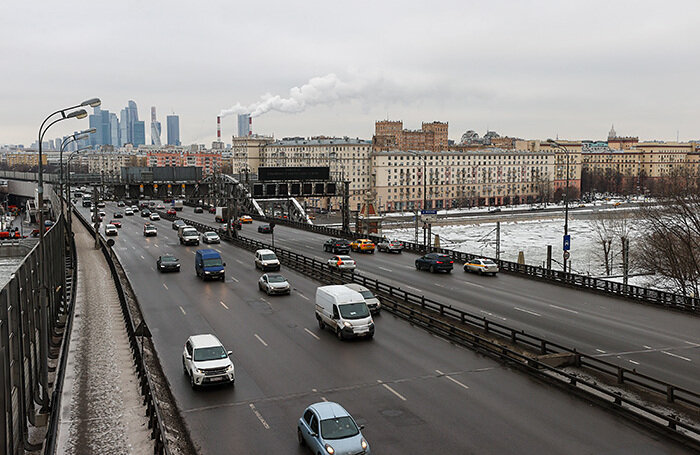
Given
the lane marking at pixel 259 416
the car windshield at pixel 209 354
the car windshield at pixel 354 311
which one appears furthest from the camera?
the car windshield at pixel 354 311

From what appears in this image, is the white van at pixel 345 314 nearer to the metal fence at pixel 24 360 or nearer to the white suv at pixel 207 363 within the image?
the white suv at pixel 207 363

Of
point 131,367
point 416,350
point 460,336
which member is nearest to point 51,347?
point 131,367

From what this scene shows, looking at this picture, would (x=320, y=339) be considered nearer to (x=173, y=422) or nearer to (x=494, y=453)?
(x=173, y=422)

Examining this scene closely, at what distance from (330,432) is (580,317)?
19.4 meters

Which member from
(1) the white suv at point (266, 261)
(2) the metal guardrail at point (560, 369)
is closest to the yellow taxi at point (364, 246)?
(1) the white suv at point (266, 261)

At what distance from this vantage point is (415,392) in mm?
18672

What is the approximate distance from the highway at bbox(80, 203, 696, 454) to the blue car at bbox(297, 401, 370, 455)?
30.4 inches

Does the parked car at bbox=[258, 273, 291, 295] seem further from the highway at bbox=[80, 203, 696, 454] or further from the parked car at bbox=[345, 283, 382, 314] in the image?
the parked car at bbox=[345, 283, 382, 314]

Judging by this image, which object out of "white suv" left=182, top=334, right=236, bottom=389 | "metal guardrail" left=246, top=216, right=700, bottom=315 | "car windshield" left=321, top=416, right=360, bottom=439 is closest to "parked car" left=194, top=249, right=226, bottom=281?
"white suv" left=182, top=334, right=236, bottom=389

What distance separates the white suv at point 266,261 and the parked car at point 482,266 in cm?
1422

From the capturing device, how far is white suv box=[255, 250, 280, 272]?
1790 inches

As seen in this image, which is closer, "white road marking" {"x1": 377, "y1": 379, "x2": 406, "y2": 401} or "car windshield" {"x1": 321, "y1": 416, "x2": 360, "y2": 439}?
"car windshield" {"x1": 321, "y1": 416, "x2": 360, "y2": 439}

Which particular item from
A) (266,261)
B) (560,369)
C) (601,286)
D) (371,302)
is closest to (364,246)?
(266,261)

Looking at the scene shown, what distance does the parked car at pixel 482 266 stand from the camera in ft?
144
